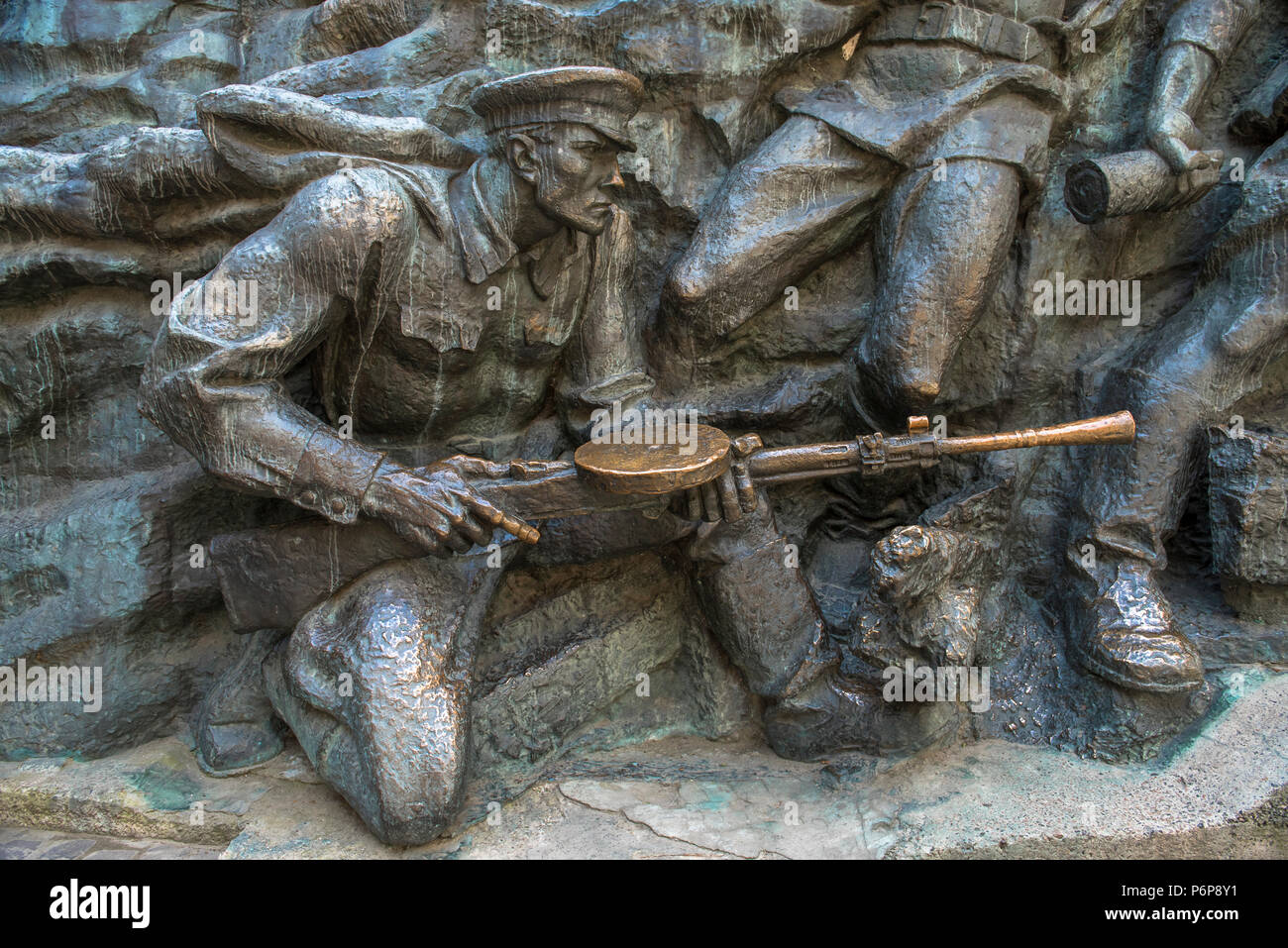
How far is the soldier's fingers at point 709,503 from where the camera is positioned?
11.6 ft

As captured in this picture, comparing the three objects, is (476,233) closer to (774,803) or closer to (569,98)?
(569,98)

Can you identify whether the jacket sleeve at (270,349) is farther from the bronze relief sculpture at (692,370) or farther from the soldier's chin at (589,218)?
the soldier's chin at (589,218)

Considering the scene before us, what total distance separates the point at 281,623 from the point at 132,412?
3.94 feet

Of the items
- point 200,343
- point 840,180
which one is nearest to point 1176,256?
point 840,180

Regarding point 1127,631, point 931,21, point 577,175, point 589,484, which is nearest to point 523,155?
point 577,175

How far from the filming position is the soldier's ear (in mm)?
3512

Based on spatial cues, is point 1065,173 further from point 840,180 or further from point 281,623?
point 281,623

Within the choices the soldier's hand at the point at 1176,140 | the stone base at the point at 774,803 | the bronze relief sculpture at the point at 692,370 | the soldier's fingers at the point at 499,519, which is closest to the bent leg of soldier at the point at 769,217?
the bronze relief sculpture at the point at 692,370

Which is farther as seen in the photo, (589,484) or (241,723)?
(241,723)

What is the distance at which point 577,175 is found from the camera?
11.5 ft

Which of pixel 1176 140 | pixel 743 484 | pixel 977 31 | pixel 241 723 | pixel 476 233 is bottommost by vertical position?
pixel 241 723

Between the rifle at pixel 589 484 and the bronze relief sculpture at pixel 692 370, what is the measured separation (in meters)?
0.01

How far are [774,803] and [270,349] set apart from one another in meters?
2.26

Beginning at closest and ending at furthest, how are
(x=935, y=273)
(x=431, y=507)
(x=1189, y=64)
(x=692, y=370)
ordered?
(x=431, y=507) → (x=935, y=273) → (x=1189, y=64) → (x=692, y=370)
